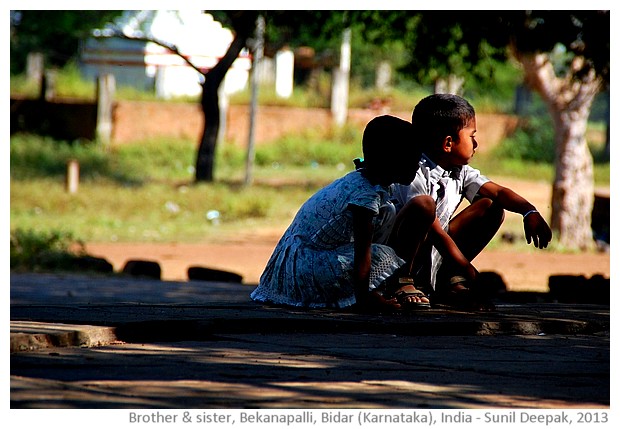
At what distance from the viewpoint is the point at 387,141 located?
512cm

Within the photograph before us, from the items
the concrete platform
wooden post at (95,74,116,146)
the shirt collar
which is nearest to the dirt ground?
the shirt collar

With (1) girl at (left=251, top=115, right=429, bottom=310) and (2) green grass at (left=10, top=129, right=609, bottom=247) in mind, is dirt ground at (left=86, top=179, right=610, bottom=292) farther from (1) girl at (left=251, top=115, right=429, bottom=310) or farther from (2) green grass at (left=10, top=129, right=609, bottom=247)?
(1) girl at (left=251, top=115, right=429, bottom=310)

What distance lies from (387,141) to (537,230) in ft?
2.81

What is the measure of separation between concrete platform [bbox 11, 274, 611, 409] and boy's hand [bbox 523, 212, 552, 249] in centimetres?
36

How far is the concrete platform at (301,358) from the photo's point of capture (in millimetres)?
3379

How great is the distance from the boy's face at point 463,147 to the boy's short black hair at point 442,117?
0.09ft

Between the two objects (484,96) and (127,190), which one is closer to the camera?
(127,190)

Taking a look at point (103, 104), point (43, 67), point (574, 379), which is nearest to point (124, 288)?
point (574, 379)

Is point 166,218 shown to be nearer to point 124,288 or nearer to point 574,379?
point 124,288

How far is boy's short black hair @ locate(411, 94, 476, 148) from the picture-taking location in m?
5.50

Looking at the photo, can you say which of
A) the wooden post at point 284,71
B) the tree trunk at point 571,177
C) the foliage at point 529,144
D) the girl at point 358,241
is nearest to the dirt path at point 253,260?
the tree trunk at point 571,177

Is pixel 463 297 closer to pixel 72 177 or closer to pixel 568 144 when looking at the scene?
pixel 568 144

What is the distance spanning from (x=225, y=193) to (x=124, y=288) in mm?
13503

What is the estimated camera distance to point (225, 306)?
5512mm
